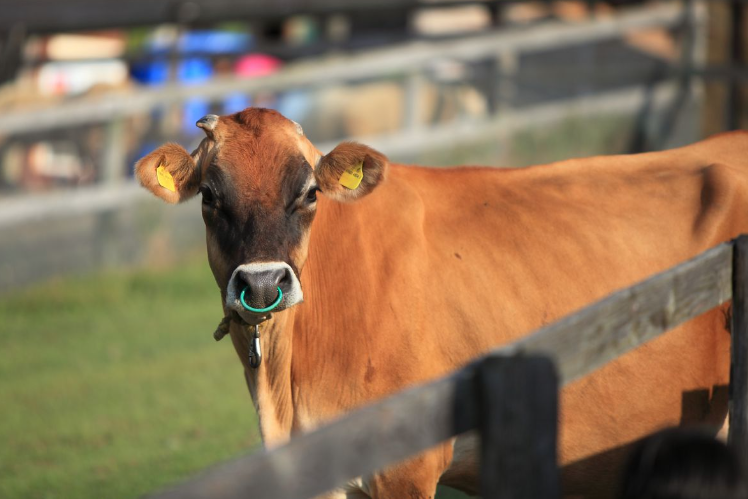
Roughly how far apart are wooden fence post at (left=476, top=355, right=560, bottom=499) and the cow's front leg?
4.73ft

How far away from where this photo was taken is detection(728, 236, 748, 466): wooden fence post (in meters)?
3.11

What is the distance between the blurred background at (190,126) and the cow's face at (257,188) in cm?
297

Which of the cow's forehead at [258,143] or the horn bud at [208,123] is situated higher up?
the horn bud at [208,123]

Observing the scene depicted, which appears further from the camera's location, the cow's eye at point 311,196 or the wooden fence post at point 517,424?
the cow's eye at point 311,196

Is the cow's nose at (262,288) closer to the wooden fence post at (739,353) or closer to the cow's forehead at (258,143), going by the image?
the cow's forehead at (258,143)

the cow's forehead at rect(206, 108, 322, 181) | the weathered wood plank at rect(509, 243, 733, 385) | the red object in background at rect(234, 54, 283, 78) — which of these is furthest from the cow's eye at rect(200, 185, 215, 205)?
the red object in background at rect(234, 54, 283, 78)

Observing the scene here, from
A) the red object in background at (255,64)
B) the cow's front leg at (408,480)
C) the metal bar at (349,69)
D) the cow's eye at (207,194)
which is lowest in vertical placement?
the red object in background at (255,64)

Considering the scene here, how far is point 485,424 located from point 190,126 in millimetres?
9497

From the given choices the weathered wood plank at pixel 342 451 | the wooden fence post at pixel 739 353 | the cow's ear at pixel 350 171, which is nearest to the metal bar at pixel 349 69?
the cow's ear at pixel 350 171

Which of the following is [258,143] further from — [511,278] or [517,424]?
[517,424]

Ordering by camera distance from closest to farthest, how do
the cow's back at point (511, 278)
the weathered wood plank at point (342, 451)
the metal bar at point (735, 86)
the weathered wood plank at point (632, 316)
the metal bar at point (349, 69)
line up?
1. the weathered wood plank at point (342, 451)
2. the weathered wood plank at point (632, 316)
3. the cow's back at point (511, 278)
4. the metal bar at point (349, 69)
5. the metal bar at point (735, 86)

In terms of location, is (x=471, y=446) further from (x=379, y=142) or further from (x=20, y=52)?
(x=20, y=52)

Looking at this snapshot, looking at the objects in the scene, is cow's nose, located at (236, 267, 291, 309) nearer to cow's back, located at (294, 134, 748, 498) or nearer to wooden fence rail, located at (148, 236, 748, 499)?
cow's back, located at (294, 134, 748, 498)

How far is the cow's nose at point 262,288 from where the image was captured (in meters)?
3.37
